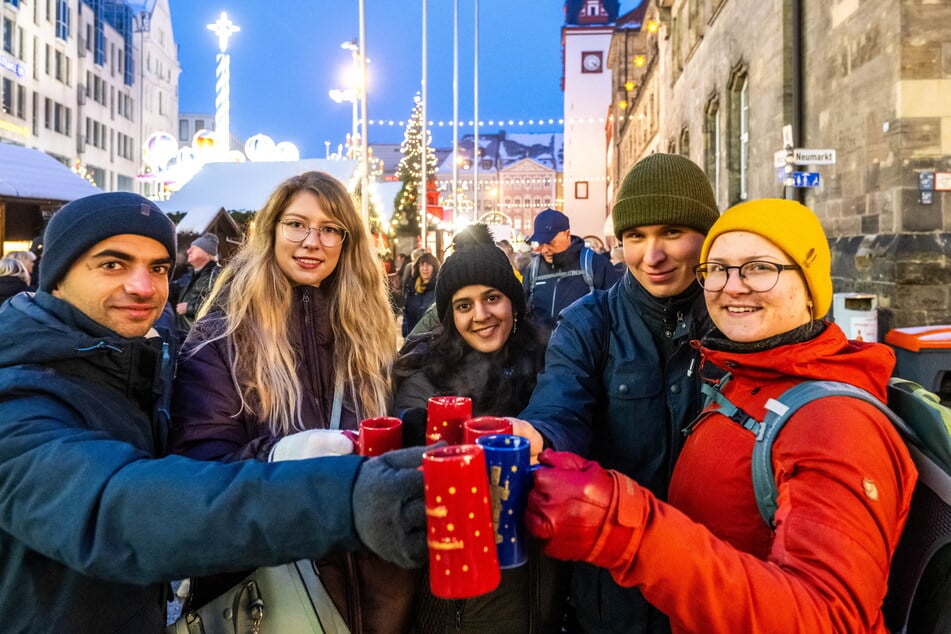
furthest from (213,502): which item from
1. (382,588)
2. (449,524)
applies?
(382,588)

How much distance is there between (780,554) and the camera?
1437 millimetres

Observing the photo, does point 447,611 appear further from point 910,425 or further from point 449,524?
point 910,425

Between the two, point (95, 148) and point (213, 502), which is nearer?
point (213, 502)

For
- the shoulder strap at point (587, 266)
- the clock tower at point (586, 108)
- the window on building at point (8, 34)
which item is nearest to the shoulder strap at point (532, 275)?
the shoulder strap at point (587, 266)

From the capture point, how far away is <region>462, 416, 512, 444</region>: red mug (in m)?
1.60

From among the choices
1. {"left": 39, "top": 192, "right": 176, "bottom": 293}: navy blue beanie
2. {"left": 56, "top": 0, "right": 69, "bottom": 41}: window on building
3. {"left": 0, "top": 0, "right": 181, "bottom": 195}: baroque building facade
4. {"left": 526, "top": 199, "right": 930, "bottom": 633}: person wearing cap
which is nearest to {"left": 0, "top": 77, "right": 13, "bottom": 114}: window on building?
{"left": 0, "top": 0, "right": 181, "bottom": 195}: baroque building facade

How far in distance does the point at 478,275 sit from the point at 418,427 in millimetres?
1383

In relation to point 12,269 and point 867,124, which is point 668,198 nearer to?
point 12,269

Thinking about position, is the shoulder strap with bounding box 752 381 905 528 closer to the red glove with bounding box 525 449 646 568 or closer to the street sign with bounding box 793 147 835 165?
the red glove with bounding box 525 449 646 568

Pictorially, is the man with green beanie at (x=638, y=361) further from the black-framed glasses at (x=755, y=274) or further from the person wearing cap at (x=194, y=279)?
the person wearing cap at (x=194, y=279)

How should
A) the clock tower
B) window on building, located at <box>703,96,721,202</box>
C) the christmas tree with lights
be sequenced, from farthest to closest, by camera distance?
the clock tower < the christmas tree with lights < window on building, located at <box>703,96,721,202</box>

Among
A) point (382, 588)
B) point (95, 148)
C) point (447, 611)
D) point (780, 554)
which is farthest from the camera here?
point (95, 148)

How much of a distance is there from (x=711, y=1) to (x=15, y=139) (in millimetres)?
35261

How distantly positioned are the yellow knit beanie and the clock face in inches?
3034
